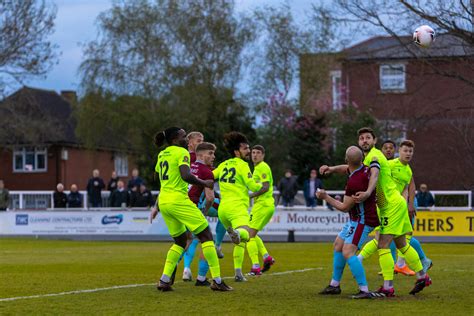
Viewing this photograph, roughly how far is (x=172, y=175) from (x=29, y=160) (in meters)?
52.5

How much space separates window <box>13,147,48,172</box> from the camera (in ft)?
209

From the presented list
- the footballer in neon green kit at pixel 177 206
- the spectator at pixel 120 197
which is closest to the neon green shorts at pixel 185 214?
the footballer in neon green kit at pixel 177 206

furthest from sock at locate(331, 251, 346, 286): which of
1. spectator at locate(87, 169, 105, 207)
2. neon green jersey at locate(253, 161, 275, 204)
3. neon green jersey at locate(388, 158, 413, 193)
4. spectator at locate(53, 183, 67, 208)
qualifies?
spectator at locate(53, 183, 67, 208)

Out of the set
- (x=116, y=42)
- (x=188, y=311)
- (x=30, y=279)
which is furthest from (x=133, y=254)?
(x=116, y=42)

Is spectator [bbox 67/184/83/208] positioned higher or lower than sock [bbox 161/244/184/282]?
higher

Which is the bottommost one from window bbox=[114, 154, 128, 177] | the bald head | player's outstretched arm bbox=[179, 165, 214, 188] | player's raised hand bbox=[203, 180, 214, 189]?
player's raised hand bbox=[203, 180, 214, 189]

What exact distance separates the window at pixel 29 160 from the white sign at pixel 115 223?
28387mm

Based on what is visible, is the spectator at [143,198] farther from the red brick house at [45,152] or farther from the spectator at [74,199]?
the red brick house at [45,152]

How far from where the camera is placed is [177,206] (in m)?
13.5

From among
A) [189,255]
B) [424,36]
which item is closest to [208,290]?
[189,255]

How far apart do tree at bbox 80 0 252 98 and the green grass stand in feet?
99.9

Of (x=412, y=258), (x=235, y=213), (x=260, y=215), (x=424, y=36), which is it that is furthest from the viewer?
(x=260, y=215)

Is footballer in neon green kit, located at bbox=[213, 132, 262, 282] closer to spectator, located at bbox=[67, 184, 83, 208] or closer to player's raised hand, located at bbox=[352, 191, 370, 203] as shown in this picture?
player's raised hand, located at bbox=[352, 191, 370, 203]

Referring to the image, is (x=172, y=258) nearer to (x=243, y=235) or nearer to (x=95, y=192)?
(x=243, y=235)
